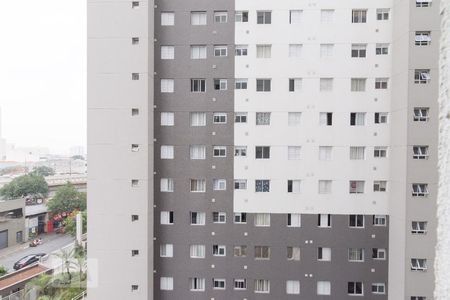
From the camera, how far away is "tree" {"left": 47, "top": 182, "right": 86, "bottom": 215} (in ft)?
60.9

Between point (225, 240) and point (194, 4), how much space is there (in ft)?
25.0

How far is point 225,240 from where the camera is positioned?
A: 816 centimetres

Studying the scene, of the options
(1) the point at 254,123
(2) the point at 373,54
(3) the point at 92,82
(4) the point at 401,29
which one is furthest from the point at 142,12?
(4) the point at 401,29

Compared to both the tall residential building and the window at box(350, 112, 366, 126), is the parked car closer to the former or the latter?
the tall residential building

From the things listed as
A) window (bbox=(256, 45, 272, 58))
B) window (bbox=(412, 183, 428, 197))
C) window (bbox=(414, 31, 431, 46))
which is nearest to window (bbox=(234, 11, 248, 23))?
window (bbox=(256, 45, 272, 58))

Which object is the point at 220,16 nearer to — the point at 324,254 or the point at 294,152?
the point at 294,152

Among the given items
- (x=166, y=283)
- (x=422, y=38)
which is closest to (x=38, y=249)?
(x=166, y=283)

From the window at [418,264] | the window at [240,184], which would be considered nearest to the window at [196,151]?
the window at [240,184]

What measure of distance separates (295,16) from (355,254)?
772 cm

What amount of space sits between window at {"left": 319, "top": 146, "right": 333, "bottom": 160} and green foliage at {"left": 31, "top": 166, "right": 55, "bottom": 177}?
791 inches

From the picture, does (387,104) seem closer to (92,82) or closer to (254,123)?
(254,123)

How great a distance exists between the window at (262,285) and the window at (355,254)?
8.87 ft

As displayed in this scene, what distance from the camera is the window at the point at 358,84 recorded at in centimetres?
801

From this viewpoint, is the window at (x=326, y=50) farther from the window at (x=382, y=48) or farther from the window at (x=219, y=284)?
the window at (x=219, y=284)
